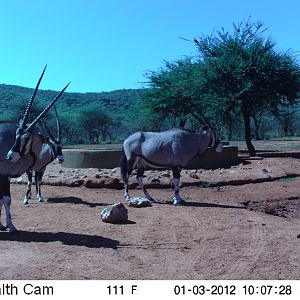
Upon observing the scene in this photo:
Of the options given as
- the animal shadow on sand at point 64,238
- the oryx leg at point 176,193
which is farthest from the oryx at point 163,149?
the animal shadow on sand at point 64,238

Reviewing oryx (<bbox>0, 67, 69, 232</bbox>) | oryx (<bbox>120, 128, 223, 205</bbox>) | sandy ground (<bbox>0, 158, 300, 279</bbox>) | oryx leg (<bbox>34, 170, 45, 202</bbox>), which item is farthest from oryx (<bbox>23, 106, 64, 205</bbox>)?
oryx (<bbox>0, 67, 69, 232</bbox>)

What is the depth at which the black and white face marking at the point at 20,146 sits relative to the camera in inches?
328

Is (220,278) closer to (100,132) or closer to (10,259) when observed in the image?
(10,259)

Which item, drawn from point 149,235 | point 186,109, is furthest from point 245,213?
point 186,109

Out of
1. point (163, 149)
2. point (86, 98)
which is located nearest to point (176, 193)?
point (163, 149)

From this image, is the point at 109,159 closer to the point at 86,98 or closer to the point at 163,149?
the point at 163,149

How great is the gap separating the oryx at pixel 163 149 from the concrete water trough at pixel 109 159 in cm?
523

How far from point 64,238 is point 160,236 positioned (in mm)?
1503

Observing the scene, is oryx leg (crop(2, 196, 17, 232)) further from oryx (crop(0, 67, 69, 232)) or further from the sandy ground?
the sandy ground

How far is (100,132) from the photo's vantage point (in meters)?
74.2

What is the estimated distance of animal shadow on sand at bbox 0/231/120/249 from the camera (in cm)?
804

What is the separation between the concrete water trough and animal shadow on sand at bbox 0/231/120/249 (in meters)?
9.83

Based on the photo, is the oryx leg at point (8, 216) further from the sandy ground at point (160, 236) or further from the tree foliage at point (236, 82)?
the tree foliage at point (236, 82)
